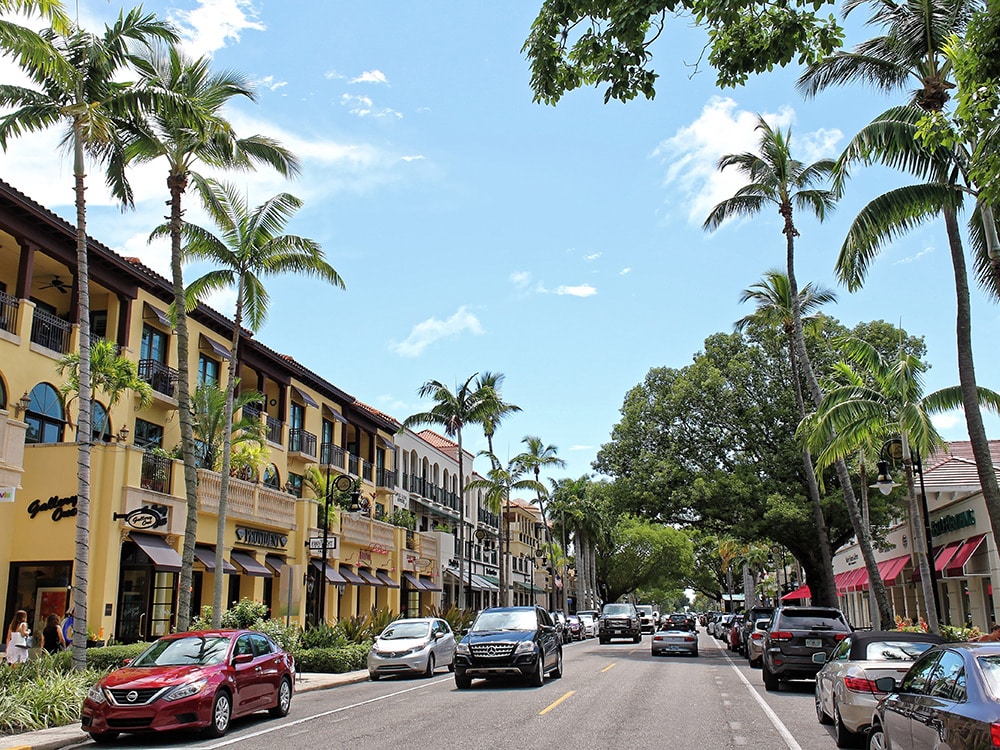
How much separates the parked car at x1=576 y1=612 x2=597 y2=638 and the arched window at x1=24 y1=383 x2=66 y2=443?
38939 mm

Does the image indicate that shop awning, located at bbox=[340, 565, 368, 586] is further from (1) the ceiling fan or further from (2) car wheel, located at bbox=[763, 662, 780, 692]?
(2) car wheel, located at bbox=[763, 662, 780, 692]

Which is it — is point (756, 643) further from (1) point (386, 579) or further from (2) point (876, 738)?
(1) point (386, 579)

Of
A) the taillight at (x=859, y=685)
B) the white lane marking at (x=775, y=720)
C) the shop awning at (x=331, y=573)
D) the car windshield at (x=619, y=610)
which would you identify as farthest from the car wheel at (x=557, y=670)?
the car windshield at (x=619, y=610)

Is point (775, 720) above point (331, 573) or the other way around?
the other way around

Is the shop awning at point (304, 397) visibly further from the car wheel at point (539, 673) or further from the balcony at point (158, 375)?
the car wheel at point (539, 673)

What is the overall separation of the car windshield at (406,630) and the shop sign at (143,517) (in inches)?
264

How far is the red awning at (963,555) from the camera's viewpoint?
2817 centimetres

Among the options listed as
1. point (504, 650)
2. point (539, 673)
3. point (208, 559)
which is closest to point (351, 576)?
point (208, 559)

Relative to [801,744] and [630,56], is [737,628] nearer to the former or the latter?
[801,744]

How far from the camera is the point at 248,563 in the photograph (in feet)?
95.7

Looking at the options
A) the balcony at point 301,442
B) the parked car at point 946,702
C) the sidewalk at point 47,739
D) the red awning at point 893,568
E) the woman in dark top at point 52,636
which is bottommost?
the sidewalk at point 47,739

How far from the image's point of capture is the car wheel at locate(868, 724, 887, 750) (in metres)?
8.84

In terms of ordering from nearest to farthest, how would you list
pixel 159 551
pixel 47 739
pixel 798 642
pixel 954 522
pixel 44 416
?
pixel 47 739 < pixel 798 642 < pixel 44 416 < pixel 159 551 < pixel 954 522

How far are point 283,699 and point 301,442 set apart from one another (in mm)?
21631
